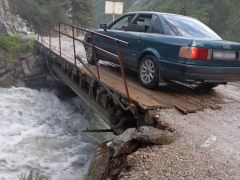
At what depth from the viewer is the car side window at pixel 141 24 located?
8.74 m

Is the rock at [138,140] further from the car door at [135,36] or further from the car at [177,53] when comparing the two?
the car door at [135,36]

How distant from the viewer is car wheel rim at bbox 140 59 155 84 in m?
8.06

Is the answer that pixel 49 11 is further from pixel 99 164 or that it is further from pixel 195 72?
pixel 99 164

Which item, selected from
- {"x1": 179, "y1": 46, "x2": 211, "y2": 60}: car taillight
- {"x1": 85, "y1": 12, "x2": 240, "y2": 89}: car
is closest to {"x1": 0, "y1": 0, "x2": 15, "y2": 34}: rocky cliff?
{"x1": 85, "y1": 12, "x2": 240, "y2": 89}: car

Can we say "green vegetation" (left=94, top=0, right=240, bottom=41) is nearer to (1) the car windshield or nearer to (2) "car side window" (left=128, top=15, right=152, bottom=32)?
(2) "car side window" (left=128, top=15, right=152, bottom=32)

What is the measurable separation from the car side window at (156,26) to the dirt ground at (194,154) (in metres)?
2.26

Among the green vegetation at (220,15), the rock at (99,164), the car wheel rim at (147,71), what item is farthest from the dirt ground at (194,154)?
the green vegetation at (220,15)

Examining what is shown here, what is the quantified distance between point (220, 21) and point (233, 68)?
19.4 m

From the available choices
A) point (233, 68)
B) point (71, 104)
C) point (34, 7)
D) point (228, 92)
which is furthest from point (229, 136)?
point (34, 7)

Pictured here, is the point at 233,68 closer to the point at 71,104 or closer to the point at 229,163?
the point at 229,163

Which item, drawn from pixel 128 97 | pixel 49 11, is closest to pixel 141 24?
pixel 128 97

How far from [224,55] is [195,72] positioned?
744mm

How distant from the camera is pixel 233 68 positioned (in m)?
7.82

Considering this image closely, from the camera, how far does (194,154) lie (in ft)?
17.2
